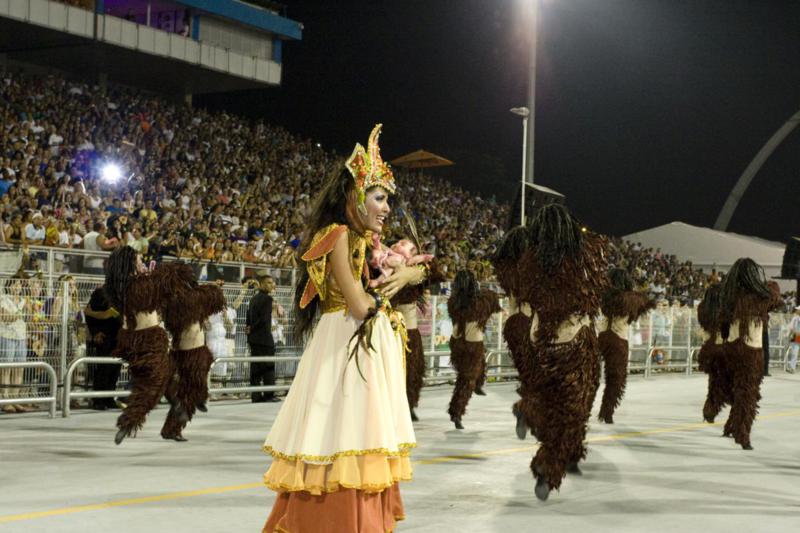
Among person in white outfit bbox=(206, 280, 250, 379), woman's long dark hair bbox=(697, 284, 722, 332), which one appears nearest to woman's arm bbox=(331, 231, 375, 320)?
woman's long dark hair bbox=(697, 284, 722, 332)

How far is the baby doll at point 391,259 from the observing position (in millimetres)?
4898

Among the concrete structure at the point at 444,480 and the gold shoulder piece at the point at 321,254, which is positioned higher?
the gold shoulder piece at the point at 321,254

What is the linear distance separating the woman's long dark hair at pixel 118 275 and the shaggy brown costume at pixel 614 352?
239 inches

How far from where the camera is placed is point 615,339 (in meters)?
12.8

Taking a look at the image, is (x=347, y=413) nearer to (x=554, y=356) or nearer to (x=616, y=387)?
(x=554, y=356)

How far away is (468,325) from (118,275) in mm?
4563

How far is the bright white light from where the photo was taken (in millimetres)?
20016

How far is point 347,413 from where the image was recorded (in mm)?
4668

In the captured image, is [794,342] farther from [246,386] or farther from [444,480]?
[444,480]

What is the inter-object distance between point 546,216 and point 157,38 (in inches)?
1046

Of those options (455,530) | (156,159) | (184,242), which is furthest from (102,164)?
(455,530)

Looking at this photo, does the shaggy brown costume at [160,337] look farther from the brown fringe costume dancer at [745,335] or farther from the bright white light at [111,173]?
the bright white light at [111,173]

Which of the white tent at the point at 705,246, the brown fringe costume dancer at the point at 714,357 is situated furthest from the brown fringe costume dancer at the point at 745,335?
the white tent at the point at 705,246

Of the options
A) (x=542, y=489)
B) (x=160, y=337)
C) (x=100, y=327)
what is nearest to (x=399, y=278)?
(x=542, y=489)
